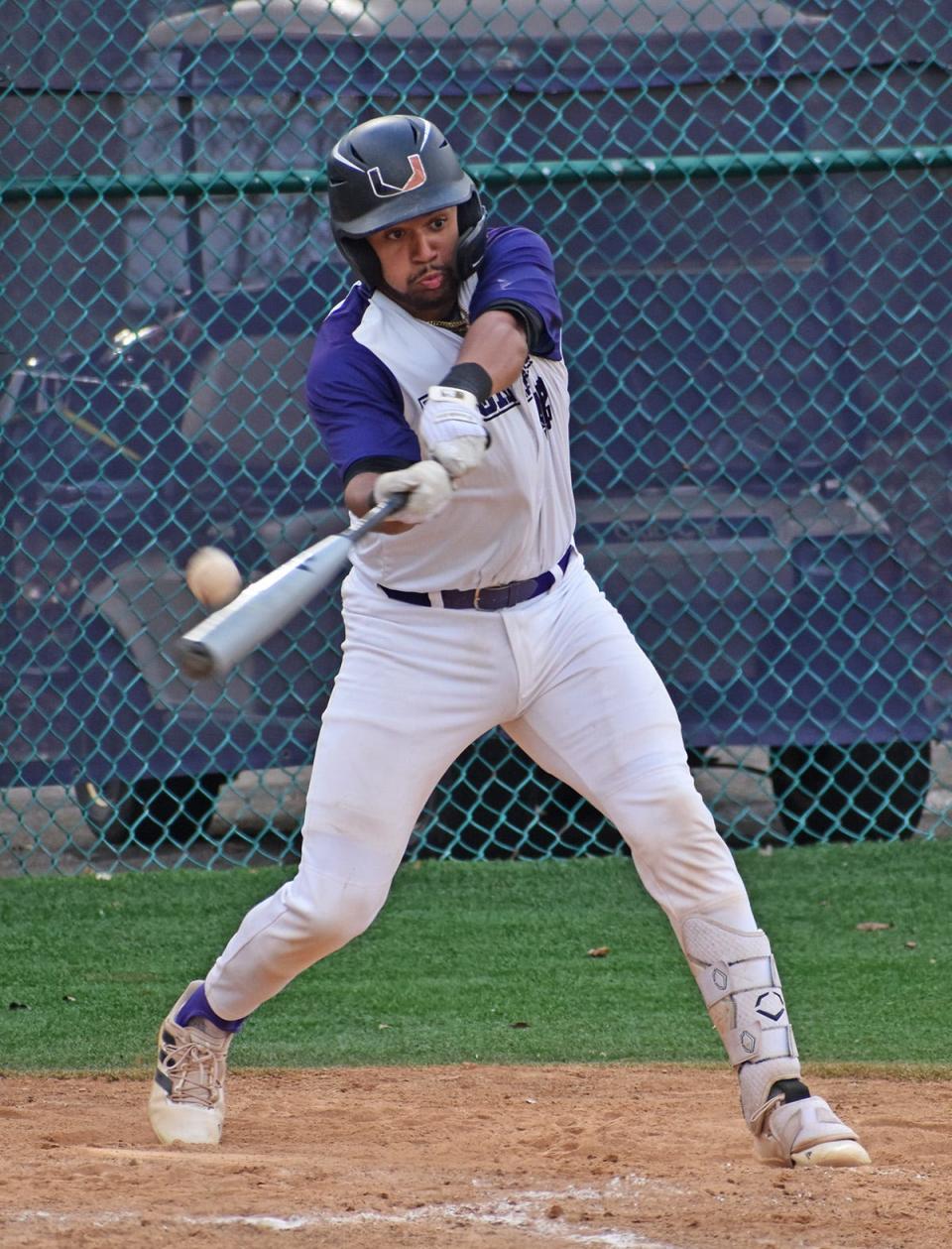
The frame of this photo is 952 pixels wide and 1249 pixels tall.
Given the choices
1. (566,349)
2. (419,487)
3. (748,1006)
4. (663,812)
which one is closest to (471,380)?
(419,487)

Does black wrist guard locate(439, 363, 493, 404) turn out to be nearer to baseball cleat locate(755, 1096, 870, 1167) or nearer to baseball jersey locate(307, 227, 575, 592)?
baseball jersey locate(307, 227, 575, 592)

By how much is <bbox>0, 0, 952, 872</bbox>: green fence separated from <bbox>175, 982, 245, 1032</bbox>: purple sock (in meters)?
2.44

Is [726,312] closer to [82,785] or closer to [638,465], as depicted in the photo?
[638,465]

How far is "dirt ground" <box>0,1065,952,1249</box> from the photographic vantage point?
274 cm

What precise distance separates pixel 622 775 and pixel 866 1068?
1.19 metres

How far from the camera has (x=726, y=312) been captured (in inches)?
237

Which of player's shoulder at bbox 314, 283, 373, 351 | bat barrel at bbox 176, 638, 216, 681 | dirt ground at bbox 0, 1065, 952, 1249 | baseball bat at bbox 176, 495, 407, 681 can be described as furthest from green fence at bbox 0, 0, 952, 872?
bat barrel at bbox 176, 638, 216, 681

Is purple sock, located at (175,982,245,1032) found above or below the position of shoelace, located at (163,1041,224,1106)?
above

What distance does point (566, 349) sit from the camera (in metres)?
6.00

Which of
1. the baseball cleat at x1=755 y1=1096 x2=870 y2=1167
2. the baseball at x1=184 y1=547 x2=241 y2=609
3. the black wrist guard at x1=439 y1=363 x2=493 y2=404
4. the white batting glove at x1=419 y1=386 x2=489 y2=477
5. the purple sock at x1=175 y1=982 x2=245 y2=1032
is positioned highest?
the black wrist guard at x1=439 y1=363 x2=493 y2=404

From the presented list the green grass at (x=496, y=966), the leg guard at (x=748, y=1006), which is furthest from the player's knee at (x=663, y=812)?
the green grass at (x=496, y=966)

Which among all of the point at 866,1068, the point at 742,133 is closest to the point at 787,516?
the point at 742,133

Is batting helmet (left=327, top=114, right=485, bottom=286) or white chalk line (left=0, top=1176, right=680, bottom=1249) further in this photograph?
batting helmet (left=327, top=114, right=485, bottom=286)

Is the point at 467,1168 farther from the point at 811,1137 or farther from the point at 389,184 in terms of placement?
the point at 389,184
